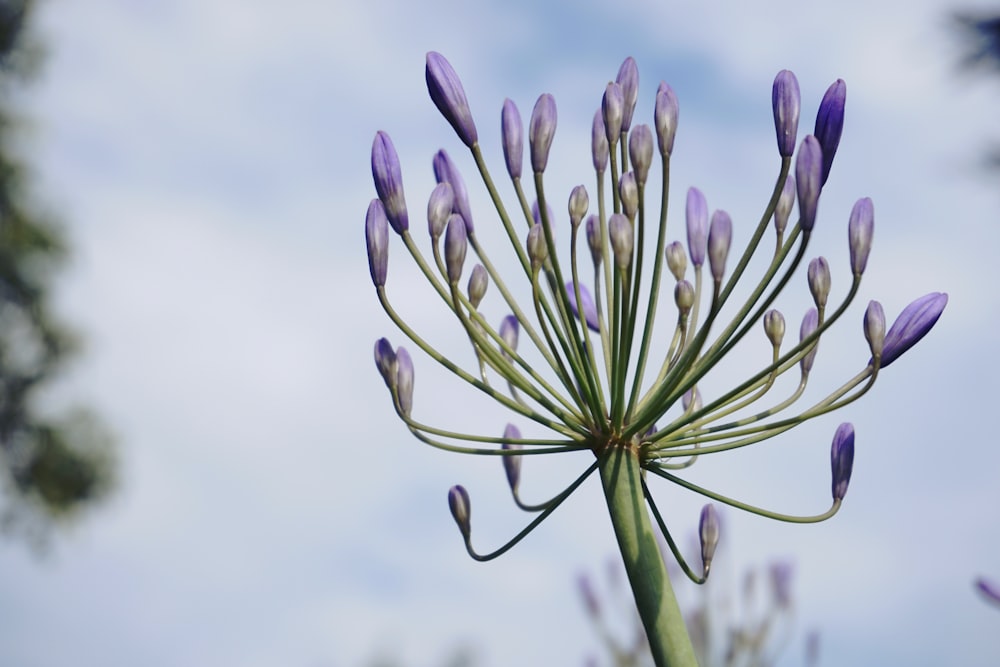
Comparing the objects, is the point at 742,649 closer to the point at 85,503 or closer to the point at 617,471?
the point at 617,471

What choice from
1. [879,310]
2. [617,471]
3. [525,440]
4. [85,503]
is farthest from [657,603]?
[85,503]

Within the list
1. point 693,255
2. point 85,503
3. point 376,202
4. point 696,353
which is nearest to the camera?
point 696,353

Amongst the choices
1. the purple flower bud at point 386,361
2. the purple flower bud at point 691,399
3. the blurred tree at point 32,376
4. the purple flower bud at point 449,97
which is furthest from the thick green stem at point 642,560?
the blurred tree at point 32,376

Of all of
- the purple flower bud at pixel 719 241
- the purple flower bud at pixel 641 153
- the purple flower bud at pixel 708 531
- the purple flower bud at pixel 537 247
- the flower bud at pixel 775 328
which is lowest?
the purple flower bud at pixel 708 531

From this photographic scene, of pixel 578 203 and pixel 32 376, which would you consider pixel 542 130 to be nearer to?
pixel 578 203

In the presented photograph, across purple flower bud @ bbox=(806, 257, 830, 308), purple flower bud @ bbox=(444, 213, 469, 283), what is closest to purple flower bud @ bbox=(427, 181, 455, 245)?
purple flower bud @ bbox=(444, 213, 469, 283)

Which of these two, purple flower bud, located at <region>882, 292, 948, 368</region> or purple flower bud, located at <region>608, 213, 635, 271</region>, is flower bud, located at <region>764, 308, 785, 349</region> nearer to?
purple flower bud, located at <region>882, 292, 948, 368</region>

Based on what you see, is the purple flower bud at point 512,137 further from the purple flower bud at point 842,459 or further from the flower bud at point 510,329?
the purple flower bud at point 842,459
